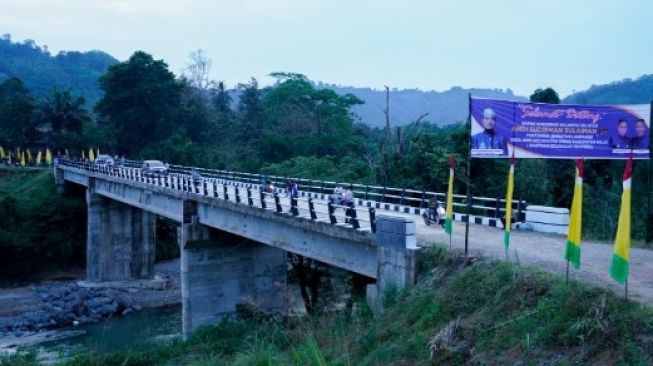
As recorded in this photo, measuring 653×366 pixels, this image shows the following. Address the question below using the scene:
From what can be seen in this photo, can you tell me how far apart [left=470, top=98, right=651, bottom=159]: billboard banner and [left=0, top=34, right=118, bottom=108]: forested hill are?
98259 millimetres

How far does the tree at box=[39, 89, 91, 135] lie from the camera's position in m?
75.0

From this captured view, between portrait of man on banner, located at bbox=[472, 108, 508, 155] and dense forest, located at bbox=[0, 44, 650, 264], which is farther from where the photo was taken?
dense forest, located at bbox=[0, 44, 650, 264]

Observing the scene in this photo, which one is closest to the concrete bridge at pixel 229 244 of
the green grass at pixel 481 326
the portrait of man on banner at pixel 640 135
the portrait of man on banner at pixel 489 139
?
the green grass at pixel 481 326

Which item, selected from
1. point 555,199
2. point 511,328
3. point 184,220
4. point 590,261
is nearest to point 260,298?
point 184,220

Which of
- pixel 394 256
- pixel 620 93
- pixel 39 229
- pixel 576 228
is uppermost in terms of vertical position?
pixel 620 93

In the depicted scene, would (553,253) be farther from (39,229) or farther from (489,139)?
(39,229)

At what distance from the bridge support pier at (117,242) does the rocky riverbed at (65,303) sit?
59.1 inches

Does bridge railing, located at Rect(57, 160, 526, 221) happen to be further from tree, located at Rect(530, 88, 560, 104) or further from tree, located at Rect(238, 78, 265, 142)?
tree, located at Rect(238, 78, 265, 142)

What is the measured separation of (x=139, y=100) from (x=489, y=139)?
2496 inches

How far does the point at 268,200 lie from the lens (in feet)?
83.8

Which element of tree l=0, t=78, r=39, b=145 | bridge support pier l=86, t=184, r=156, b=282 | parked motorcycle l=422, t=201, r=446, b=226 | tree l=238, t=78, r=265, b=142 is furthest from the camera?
tree l=238, t=78, r=265, b=142

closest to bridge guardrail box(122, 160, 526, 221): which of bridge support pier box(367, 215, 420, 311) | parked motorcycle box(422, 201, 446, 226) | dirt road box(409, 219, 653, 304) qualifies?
parked motorcycle box(422, 201, 446, 226)

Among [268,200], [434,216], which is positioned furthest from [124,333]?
[434,216]

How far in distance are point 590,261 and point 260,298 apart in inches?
724
